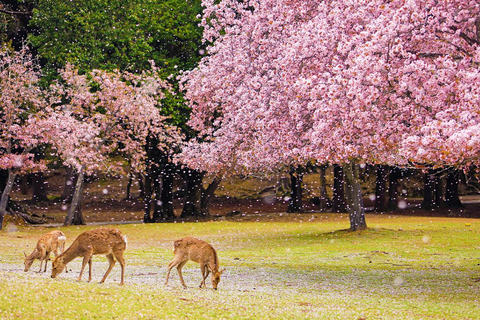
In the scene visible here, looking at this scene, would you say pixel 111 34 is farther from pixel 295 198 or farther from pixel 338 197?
pixel 338 197

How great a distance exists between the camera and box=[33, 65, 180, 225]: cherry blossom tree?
45.1 metres

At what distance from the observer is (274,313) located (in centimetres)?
1295

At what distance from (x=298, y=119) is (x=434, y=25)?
7.09m

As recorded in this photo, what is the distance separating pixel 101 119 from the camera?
47.1 metres

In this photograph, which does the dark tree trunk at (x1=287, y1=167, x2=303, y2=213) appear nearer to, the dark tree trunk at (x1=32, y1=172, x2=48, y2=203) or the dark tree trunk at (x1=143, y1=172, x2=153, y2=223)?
the dark tree trunk at (x1=143, y1=172, x2=153, y2=223)

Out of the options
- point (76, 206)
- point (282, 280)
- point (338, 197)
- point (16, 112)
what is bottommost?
point (282, 280)

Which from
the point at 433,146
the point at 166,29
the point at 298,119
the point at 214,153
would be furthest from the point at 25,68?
the point at 433,146

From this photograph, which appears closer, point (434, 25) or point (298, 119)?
point (434, 25)

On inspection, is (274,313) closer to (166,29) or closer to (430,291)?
(430,291)

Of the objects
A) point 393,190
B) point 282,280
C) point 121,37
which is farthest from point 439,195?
point 282,280

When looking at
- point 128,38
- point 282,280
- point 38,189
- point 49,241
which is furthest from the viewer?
point 38,189

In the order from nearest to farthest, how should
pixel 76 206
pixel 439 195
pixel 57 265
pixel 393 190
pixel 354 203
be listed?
pixel 57 265
pixel 354 203
pixel 76 206
pixel 439 195
pixel 393 190

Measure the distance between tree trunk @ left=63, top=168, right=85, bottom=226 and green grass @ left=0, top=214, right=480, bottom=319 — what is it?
5.89 metres

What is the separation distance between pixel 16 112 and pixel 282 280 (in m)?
30.5
